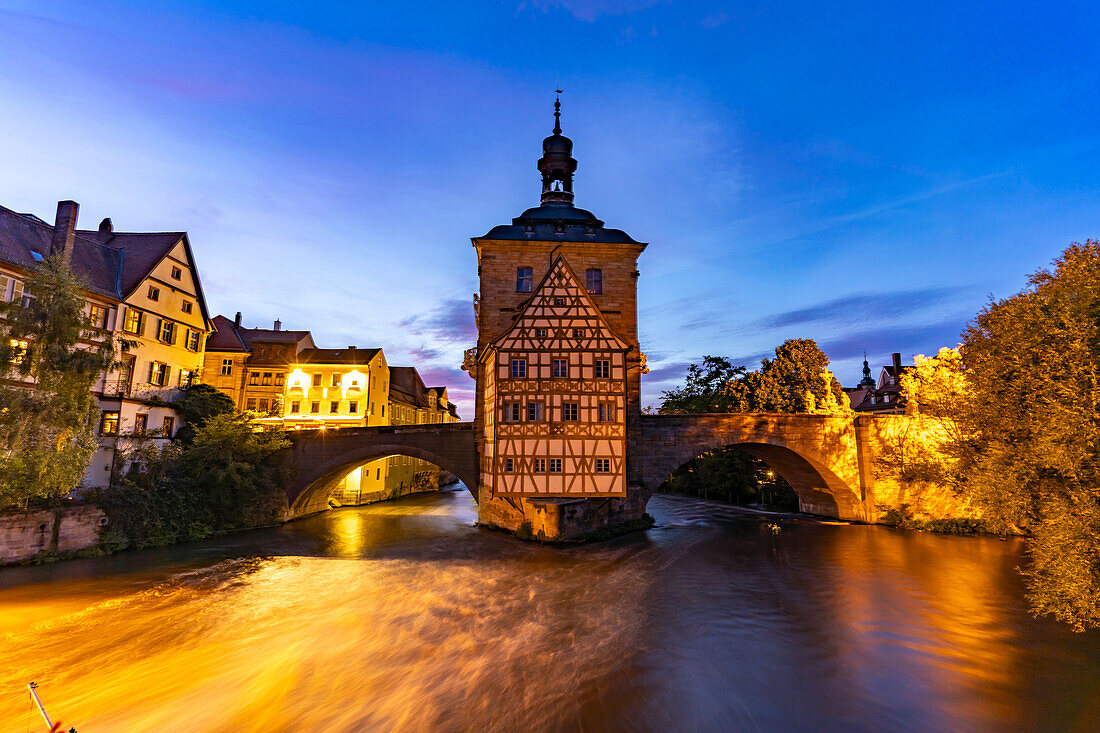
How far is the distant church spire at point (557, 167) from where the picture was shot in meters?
33.4

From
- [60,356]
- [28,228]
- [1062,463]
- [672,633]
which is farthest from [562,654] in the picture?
[28,228]

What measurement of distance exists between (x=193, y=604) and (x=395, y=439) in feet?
49.2

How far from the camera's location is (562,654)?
1238 cm

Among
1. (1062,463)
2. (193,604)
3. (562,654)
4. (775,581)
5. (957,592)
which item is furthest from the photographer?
(775,581)

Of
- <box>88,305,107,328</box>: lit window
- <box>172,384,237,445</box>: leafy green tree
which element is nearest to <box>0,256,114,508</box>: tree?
<box>88,305,107,328</box>: lit window

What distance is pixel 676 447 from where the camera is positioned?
28812 mm

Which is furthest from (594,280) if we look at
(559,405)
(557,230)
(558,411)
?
(558,411)

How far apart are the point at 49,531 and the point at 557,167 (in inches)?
1235

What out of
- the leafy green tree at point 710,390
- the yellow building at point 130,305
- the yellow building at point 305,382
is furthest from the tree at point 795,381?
the yellow building at point 130,305

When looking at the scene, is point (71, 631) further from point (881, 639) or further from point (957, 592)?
point (957, 592)

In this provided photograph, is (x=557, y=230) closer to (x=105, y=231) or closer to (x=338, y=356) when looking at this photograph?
(x=338, y=356)

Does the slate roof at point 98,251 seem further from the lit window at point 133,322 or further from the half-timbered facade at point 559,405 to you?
the half-timbered facade at point 559,405

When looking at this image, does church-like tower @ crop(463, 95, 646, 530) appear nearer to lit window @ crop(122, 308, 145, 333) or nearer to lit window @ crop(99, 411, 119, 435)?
lit window @ crop(99, 411, 119, 435)

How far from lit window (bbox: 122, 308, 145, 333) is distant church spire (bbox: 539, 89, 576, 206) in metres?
24.1
